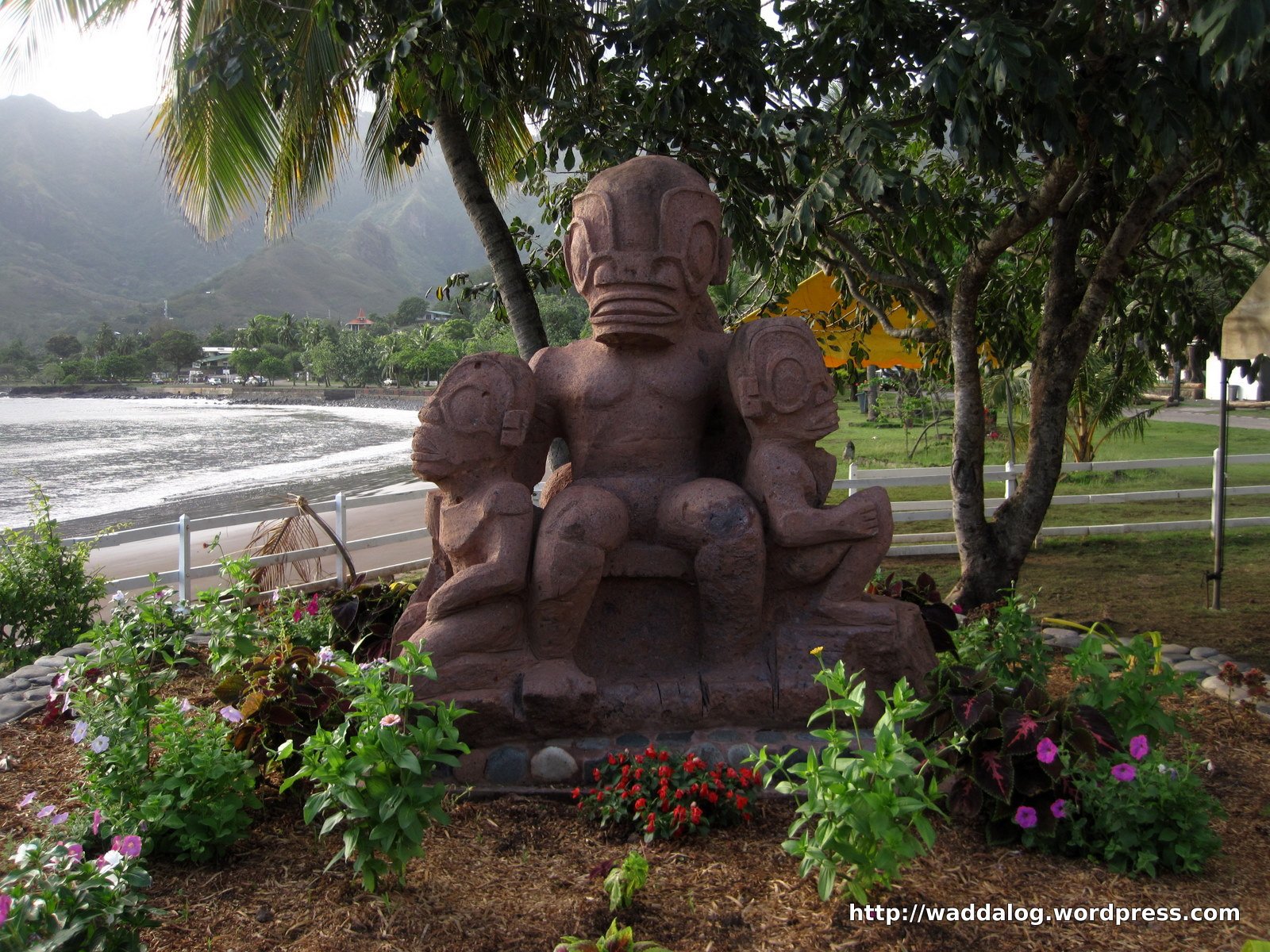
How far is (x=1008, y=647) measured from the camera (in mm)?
4188

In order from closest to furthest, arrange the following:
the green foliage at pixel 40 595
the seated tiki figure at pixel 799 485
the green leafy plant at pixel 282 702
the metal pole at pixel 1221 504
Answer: the green leafy plant at pixel 282 702, the seated tiki figure at pixel 799 485, the green foliage at pixel 40 595, the metal pole at pixel 1221 504

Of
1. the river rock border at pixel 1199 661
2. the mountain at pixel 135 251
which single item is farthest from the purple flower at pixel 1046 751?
the mountain at pixel 135 251

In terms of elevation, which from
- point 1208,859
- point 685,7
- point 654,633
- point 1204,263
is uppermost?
point 685,7

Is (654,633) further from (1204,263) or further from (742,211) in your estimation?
(1204,263)

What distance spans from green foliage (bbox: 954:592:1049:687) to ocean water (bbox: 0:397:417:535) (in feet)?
15.8

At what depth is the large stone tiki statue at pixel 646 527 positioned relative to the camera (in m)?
3.81

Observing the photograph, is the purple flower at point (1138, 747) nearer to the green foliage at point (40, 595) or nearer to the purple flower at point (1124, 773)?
the purple flower at point (1124, 773)

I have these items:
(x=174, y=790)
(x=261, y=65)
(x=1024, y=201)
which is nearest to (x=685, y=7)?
(x=1024, y=201)

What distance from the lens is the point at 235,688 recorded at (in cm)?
389

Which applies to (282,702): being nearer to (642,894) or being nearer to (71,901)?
(71,901)

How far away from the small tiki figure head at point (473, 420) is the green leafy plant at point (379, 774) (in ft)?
4.03

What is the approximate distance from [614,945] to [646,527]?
6.40 feet

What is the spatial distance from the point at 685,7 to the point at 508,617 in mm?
3215

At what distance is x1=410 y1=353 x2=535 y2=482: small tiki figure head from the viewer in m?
3.94
